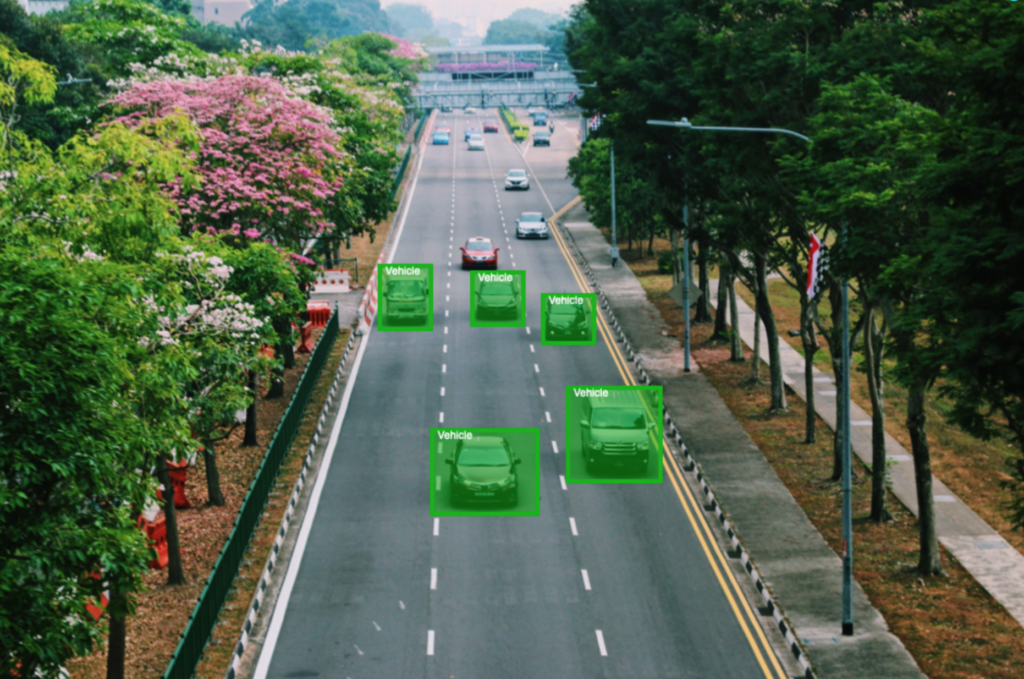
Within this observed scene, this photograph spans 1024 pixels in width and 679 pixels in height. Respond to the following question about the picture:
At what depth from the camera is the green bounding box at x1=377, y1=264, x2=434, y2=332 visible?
5181 centimetres

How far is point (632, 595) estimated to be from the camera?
1012 inches

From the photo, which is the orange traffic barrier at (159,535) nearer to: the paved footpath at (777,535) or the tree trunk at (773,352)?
the paved footpath at (777,535)

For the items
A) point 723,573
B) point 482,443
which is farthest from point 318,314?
point 723,573

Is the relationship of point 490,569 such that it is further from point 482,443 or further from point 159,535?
point 159,535

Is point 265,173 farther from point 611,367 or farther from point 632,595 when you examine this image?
point 632,595

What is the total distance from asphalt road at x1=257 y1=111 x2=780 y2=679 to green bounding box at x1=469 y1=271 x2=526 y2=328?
7487mm

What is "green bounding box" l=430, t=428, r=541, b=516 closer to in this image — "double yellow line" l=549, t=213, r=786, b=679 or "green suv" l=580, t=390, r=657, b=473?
"green suv" l=580, t=390, r=657, b=473

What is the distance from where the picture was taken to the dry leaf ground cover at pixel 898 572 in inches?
912

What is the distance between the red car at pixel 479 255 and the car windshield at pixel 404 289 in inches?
220

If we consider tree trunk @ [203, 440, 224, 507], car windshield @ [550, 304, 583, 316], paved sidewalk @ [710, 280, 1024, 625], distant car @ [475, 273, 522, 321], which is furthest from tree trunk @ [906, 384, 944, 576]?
distant car @ [475, 273, 522, 321]

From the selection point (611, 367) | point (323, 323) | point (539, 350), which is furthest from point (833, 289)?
point (323, 323)

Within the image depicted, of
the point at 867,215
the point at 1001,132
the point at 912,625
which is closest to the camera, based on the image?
the point at 1001,132

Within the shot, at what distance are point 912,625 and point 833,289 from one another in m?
10.9

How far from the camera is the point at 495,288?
56844 millimetres
